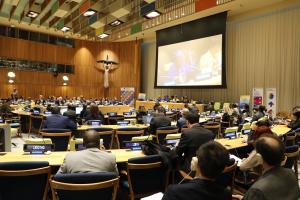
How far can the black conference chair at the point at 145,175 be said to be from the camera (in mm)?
3277

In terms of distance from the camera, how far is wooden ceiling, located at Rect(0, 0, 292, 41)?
1257cm

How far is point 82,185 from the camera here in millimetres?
2508

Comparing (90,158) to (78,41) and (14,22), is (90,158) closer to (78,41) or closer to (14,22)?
(14,22)

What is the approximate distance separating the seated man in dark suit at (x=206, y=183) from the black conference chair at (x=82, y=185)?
0.89 metres

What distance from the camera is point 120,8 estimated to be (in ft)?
41.9

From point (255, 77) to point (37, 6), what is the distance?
11.6m

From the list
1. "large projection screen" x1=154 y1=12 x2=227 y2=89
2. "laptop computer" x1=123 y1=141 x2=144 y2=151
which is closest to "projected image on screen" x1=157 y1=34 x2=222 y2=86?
"large projection screen" x1=154 y1=12 x2=227 y2=89

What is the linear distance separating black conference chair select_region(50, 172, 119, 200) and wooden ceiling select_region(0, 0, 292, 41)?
8990mm

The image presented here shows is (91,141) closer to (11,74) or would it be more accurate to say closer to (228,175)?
(228,175)

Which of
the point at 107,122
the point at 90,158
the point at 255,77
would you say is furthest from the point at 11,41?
the point at 90,158

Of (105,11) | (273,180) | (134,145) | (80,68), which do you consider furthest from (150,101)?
(273,180)

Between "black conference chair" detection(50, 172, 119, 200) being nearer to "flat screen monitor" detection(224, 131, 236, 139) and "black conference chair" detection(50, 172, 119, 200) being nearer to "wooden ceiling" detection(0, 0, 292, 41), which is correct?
"flat screen monitor" detection(224, 131, 236, 139)

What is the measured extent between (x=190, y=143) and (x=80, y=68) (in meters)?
20.4

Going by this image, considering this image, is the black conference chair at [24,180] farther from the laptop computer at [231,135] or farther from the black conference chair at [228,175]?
the laptop computer at [231,135]
